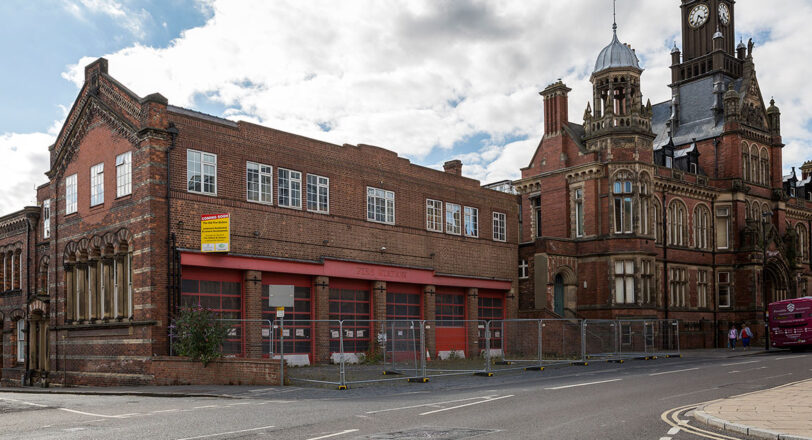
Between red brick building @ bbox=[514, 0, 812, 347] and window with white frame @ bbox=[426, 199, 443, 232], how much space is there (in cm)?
707

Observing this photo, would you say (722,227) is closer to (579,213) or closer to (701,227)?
(701,227)

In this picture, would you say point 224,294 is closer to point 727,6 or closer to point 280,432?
point 280,432

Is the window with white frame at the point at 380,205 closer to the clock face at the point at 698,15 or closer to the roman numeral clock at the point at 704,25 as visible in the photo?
the roman numeral clock at the point at 704,25

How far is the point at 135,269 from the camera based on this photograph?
1062 inches

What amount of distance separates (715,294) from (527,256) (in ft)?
56.8

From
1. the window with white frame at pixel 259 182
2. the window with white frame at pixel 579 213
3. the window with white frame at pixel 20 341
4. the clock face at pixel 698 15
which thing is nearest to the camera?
the window with white frame at pixel 259 182

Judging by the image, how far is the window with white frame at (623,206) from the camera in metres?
44.9

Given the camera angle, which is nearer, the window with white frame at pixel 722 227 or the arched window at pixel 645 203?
the arched window at pixel 645 203

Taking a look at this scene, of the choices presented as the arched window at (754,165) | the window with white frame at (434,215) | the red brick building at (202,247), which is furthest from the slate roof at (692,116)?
the red brick building at (202,247)

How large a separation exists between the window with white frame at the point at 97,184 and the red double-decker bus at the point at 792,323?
116 ft

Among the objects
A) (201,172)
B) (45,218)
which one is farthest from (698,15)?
(45,218)

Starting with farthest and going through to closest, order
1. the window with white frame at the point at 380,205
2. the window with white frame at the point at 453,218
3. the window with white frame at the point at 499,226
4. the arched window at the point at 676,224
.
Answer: the arched window at the point at 676,224 < the window with white frame at the point at 499,226 < the window with white frame at the point at 453,218 < the window with white frame at the point at 380,205

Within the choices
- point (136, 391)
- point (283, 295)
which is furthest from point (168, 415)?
point (283, 295)

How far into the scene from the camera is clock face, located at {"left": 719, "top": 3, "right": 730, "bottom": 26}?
62.9 m
